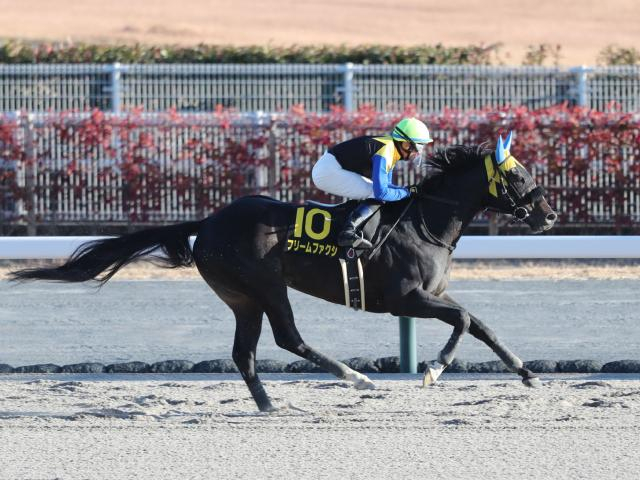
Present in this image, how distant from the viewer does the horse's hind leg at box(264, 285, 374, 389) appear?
8.16 metres

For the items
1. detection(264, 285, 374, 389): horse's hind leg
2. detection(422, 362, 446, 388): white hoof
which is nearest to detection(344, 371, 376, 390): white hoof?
detection(264, 285, 374, 389): horse's hind leg

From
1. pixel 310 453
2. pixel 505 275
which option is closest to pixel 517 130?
pixel 505 275

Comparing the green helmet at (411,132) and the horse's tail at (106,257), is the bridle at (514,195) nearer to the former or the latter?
the green helmet at (411,132)

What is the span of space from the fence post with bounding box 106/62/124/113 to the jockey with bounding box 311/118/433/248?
13.2 m

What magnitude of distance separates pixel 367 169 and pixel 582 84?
13294mm

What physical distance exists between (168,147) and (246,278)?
9.65 metres

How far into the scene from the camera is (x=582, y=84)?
69.6 feet

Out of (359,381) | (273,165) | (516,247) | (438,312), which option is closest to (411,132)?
(438,312)

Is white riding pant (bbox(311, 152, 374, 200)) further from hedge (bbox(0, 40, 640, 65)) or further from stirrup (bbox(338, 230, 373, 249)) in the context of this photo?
hedge (bbox(0, 40, 640, 65))

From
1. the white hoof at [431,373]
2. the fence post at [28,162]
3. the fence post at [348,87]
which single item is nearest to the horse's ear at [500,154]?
the white hoof at [431,373]

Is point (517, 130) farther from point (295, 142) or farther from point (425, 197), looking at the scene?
point (425, 197)

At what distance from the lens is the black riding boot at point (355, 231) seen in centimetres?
817

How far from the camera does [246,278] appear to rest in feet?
27.0

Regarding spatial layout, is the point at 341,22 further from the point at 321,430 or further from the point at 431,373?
the point at 321,430
